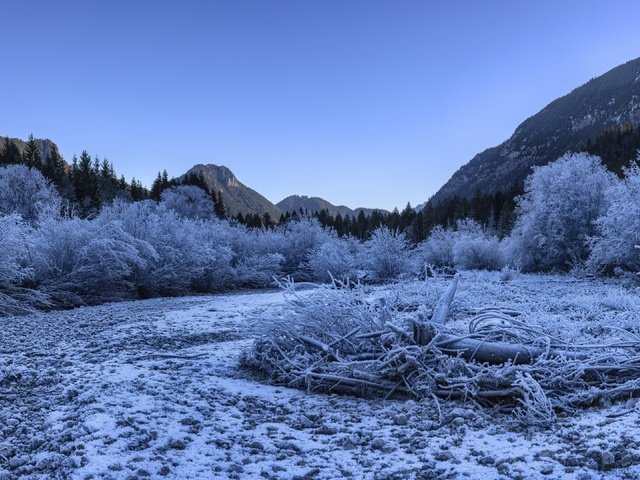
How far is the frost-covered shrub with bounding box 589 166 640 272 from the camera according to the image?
13.9m

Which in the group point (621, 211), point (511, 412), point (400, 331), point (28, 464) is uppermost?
point (621, 211)

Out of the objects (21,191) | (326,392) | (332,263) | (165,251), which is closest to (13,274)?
(165,251)

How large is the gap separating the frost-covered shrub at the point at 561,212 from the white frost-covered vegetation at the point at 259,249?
1.6 inches

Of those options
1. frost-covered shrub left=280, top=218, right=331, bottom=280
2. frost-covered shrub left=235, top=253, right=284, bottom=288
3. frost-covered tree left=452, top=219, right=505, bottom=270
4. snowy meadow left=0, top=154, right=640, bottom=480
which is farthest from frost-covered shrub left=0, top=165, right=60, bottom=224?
snowy meadow left=0, top=154, right=640, bottom=480

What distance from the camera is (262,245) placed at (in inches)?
952

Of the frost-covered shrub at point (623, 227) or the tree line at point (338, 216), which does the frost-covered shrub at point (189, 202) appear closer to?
the tree line at point (338, 216)

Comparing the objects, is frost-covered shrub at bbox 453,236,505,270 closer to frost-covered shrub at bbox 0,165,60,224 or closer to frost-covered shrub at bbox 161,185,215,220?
frost-covered shrub at bbox 0,165,60,224

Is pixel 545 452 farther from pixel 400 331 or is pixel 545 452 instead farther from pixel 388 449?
pixel 400 331

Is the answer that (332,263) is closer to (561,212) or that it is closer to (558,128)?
(561,212)

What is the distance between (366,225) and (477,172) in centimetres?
11621

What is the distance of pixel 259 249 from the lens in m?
23.6

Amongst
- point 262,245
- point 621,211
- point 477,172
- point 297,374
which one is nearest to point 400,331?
point 297,374

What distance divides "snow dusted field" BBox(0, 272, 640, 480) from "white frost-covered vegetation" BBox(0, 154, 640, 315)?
4544 mm

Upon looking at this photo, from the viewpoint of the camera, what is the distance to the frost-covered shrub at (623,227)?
13.9 meters
